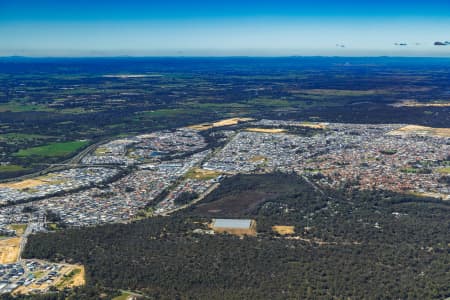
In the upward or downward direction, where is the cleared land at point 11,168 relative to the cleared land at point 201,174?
downward

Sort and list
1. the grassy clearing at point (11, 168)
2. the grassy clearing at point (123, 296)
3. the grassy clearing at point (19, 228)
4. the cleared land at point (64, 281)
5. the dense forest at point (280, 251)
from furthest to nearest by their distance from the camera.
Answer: the grassy clearing at point (11, 168)
the grassy clearing at point (19, 228)
the cleared land at point (64, 281)
the dense forest at point (280, 251)
the grassy clearing at point (123, 296)

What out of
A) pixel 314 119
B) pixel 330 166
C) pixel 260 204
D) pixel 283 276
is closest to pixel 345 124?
pixel 314 119

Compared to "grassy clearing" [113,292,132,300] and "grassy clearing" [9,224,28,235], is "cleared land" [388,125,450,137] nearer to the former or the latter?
"grassy clearing" [9,224,28,235]

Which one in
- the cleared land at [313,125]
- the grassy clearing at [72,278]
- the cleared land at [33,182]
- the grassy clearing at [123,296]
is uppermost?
the cleared land at [33,182]

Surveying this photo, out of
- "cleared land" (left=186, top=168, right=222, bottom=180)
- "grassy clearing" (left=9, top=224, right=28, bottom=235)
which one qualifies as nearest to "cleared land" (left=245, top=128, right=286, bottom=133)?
"cleared land" (left=186, top=168, right=222, bottom=180)

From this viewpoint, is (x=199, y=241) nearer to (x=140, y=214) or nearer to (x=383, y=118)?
(x=140, y=214)

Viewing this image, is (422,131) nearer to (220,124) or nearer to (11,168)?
(220,124)

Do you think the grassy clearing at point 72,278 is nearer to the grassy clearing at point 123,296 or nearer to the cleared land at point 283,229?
the grassy clearing at point 123,296

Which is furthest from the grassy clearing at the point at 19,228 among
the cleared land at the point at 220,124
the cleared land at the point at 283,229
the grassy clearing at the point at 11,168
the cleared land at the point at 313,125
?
the cleared land at the point at 313,125
